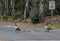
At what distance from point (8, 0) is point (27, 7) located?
1034cm

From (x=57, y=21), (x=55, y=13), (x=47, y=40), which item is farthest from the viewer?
(x=55, y=13)

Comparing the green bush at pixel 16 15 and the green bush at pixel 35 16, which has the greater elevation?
the green bush at pixel 35 16

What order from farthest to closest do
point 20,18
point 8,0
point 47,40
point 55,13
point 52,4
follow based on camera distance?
1. point 8,0
2. point 20,18
3. point 55,13
4. point 52,4
5. point 47,40

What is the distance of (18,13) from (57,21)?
46.5ft

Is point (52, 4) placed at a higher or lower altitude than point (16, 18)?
higher

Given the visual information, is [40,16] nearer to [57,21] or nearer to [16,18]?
[57,21]

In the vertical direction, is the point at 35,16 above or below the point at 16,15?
above

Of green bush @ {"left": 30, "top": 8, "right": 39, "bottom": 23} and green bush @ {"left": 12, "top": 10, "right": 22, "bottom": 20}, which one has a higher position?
green bush @ {"left": 30, "top": 8, "right": 39, "bottom": 23}

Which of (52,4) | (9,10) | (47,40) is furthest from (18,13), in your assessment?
(47,40)

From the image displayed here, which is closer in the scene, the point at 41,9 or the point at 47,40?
the point at 47,40

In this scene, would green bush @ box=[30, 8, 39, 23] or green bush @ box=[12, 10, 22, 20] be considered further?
green bush @ box=[12, 10, 22, 20]

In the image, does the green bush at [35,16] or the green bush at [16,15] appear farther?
the green bush at [16,15]

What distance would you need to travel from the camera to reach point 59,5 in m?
41.9

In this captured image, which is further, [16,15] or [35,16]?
[16,15]
